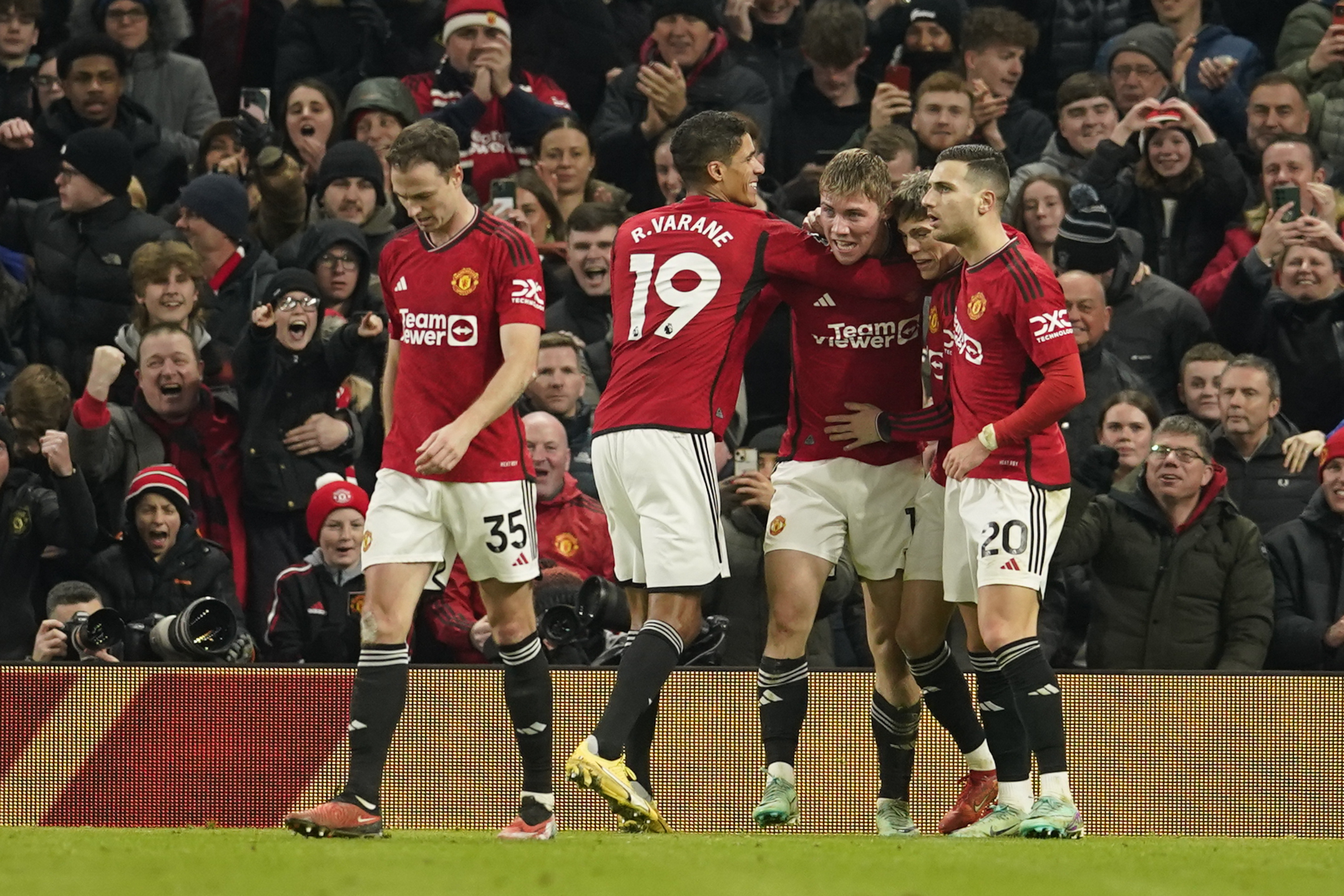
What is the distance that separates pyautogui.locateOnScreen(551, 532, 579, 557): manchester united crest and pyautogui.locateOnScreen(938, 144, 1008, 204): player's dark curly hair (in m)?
3.29

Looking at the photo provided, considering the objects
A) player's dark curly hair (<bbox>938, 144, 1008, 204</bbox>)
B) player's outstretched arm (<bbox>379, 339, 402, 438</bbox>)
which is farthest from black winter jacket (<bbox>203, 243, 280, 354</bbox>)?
player's dark curly hair (<bbox>938, 144, 1008, 204</bbox>)

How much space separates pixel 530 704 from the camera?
8.02 m

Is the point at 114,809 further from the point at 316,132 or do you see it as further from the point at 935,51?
the point at 935,51

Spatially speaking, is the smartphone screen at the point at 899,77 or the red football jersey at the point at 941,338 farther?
the smartphone screen at the point at 899,77

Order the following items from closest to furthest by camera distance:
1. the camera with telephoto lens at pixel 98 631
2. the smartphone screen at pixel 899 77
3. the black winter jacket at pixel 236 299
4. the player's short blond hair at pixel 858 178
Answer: the player's short blond hair at pixel 858 178 → the camera with telephoto lens at pixel 98 631 → the black winter jacket at pixel 236 299 → the smartphone screen at pixel 899 77

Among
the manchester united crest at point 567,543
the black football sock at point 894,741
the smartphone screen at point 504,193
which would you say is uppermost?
the smartphone screen at point 504,193

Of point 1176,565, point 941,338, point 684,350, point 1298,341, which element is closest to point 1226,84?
point 1298,341

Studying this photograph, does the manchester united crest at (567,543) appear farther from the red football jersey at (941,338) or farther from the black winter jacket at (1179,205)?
the black winter jacket at (1179,205)

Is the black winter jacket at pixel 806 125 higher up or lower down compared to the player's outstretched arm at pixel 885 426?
higher up

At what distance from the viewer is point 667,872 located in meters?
6.19

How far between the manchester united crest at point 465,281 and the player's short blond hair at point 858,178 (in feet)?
4.59

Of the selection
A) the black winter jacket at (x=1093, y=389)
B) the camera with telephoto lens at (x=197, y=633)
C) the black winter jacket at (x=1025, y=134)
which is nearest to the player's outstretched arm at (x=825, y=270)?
the black winter jacket at (x=1093, y=389)

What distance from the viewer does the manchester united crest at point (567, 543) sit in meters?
10.5

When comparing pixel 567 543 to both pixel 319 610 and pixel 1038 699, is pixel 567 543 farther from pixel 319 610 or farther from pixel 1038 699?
pixel 1038 699
